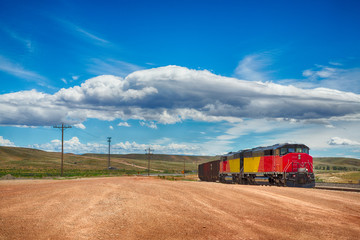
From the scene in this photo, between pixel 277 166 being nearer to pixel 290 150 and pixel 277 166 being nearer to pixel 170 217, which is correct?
pixel 290 150

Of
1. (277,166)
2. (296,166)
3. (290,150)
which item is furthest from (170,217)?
(290,150)

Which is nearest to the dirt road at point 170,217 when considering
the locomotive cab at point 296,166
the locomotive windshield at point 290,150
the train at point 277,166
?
the locomotive cab at point 296,166

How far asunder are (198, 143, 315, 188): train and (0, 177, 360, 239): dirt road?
41.6 ft

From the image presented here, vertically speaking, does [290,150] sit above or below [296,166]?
above

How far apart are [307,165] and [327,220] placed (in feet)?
65.1

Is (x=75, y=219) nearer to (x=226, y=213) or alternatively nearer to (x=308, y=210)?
(x=226, y=213)

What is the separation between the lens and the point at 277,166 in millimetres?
34250

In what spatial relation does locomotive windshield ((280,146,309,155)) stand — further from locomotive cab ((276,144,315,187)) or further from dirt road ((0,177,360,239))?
dirt road ((0,177,360,239))

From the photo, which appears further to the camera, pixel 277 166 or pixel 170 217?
pixel 277 166

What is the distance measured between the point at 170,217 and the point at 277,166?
2262 cm

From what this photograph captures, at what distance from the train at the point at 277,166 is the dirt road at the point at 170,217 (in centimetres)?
1268

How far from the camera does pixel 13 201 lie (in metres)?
17.5

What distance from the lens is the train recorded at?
3312cm

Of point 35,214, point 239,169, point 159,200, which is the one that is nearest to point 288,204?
point 159,200
